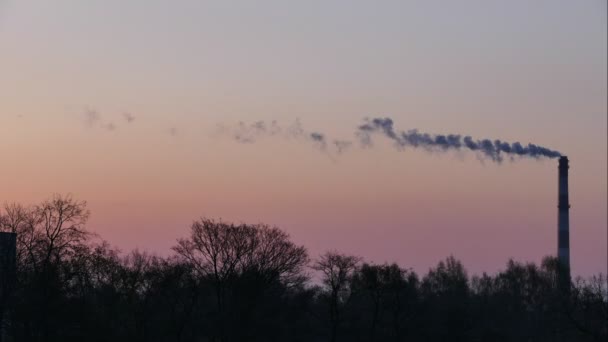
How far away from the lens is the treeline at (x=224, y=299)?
2598 inches

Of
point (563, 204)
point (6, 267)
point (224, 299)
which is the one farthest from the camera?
point (563, 204)

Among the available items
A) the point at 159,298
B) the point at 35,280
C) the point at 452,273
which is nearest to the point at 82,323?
the point at 35,280

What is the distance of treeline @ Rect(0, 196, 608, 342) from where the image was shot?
66.0 metres

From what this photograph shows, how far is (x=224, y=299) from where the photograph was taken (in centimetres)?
8931

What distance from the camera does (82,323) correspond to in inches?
2527

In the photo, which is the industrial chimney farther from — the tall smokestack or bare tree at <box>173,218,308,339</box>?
the tall smokestack

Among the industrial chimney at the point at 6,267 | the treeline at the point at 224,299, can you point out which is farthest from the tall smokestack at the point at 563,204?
the industrial chimney at the point at 6,267

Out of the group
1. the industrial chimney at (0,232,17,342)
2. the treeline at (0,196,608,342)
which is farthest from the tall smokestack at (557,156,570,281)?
the industrial chimney at (0,232,17,342)

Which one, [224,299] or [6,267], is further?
[224,299]

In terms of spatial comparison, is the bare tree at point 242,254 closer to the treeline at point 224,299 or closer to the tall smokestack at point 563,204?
the treeline at point 224,299

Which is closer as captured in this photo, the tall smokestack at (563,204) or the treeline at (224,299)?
the treeline at (224,299)

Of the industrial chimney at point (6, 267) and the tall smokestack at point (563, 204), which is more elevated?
the tall smokestack at point (563, 204)

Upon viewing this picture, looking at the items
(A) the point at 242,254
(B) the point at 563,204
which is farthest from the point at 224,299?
(B) the point at 563,204

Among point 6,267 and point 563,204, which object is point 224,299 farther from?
point 563,204
